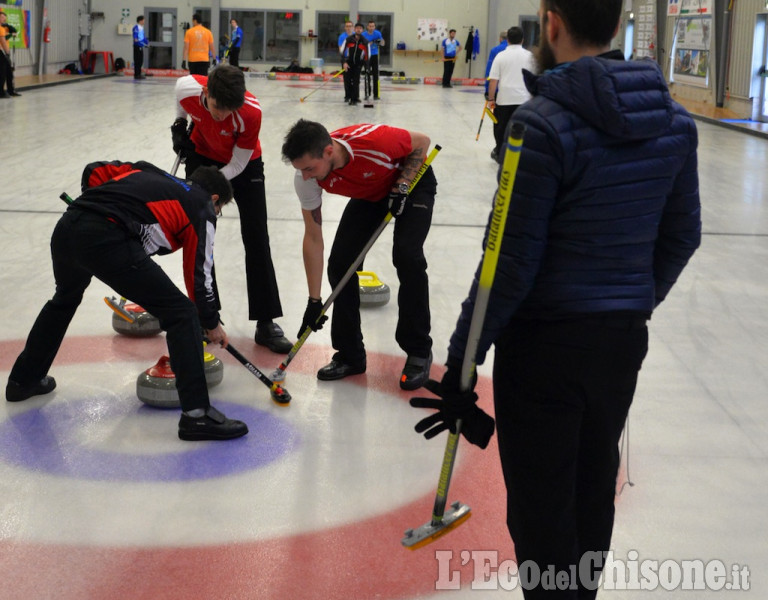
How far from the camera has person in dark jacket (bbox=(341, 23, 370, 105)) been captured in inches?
708

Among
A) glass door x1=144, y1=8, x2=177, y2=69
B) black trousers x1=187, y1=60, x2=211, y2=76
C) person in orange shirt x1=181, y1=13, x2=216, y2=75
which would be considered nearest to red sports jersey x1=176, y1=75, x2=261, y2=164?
person in orange shirt x1=181, y1=13, x2=216, y2=75

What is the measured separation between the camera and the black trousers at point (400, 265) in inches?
167

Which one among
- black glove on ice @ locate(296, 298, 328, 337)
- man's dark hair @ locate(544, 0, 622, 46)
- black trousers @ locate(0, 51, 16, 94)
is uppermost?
black trousers @ locate(0, 51, 16, 94)

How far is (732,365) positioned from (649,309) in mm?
3006

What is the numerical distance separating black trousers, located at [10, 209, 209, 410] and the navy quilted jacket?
71.4 inches

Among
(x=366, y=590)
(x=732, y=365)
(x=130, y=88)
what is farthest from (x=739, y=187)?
(x=130, y=88)

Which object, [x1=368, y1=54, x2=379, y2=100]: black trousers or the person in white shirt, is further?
[x1=368, y1=54, x2=379, y2=100]: black trousers

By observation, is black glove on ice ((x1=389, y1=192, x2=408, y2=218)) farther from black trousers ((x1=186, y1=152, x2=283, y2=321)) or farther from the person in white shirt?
the person in white shirt

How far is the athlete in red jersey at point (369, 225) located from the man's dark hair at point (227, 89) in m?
0.50

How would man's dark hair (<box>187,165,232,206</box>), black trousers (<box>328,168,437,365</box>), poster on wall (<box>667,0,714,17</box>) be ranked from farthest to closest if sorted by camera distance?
poster on wall (<box>667,0,714,17</box>)
black trousers (<box>328,168,437,365</box>)
man's dark hair (<box>187,165,232,206</box>)

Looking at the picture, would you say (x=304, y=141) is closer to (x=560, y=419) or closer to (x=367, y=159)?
(x=367, y=159)

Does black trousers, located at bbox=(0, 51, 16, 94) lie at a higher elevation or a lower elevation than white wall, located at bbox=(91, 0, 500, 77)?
lower

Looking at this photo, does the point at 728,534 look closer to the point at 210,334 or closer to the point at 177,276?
the point at 210,334

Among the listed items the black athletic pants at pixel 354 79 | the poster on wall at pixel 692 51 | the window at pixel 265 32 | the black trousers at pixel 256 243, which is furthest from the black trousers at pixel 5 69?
the poster on wall at pixel 692 51
